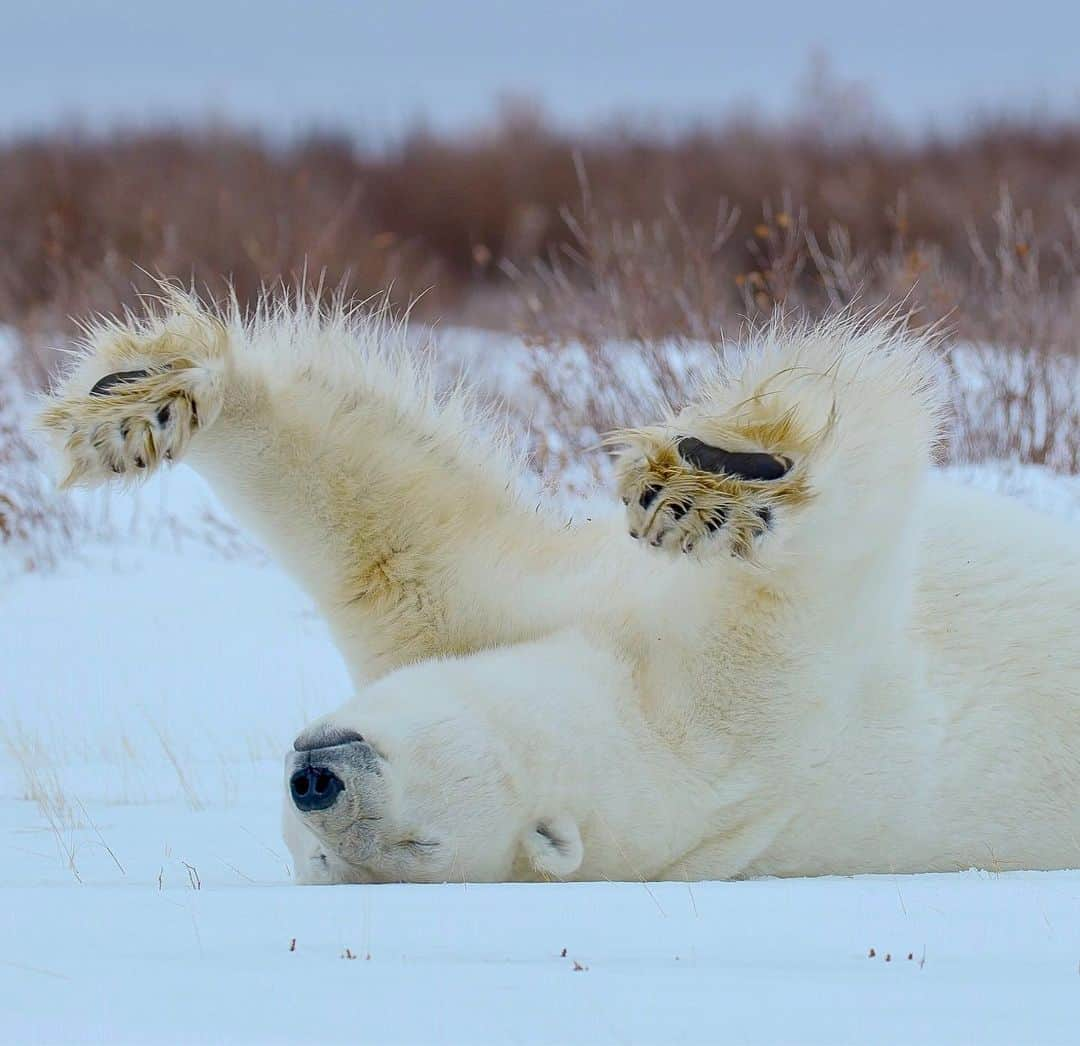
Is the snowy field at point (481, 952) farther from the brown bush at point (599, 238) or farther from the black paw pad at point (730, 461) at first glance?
the brown bush at point (599, 238)

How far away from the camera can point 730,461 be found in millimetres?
2518

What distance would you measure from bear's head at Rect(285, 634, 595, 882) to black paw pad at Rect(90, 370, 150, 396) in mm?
703

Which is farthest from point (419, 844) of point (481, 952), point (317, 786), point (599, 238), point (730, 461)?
point (599, 238)

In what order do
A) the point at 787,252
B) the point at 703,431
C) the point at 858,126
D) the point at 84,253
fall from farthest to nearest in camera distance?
the point at 858,126, the point at 84,253, the point at 787,252, the point at 703,431

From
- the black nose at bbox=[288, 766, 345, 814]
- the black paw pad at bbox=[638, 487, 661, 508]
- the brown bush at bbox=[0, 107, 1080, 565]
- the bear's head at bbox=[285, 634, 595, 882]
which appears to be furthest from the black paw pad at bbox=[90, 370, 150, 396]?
the brown bush at bbox=[0, 107, 1080, 565]

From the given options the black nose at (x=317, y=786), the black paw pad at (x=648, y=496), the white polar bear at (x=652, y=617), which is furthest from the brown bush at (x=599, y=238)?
the black nose at (x=317, y=786)

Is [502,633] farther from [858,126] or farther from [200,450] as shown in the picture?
[858,126]

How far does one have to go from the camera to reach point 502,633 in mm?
3055

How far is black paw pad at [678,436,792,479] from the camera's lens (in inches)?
98.9

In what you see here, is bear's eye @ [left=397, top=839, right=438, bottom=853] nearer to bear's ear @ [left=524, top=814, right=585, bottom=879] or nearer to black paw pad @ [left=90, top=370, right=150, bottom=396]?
bear's ear @ [left=524, top=814, right=585, bottom=879]

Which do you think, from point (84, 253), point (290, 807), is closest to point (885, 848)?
point (290, 807)

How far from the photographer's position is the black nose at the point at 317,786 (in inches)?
94.1

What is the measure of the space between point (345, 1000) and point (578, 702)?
0.92 meters

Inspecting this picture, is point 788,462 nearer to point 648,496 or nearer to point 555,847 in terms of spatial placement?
point 648,496
